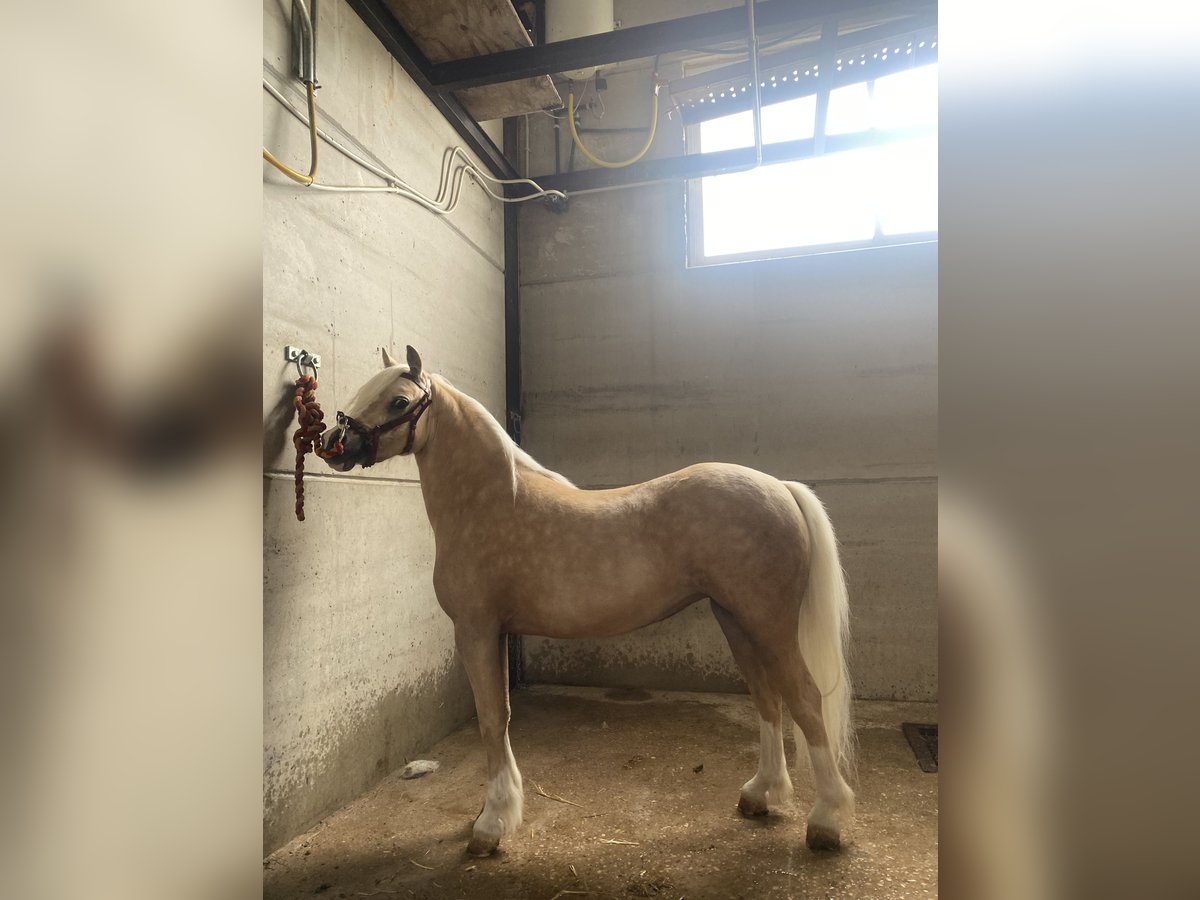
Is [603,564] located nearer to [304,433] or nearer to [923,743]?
[304,433]

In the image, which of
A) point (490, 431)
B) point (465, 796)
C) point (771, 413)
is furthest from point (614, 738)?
point (771, 413)

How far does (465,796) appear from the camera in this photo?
1.97 metres

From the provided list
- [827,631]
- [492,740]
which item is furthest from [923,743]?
[492,740]

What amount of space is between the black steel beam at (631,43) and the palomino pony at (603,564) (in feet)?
5.07

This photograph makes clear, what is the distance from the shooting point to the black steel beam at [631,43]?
2301 mm

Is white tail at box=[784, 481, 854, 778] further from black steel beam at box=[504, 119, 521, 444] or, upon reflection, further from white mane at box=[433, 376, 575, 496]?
black steel beam at box=[504, 119, 521, 444]

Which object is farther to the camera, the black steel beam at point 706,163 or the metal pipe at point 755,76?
the black steel beam at point 706,163

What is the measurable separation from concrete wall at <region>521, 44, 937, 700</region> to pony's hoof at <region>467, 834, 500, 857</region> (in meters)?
1.58

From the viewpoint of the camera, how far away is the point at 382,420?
1.66 metres

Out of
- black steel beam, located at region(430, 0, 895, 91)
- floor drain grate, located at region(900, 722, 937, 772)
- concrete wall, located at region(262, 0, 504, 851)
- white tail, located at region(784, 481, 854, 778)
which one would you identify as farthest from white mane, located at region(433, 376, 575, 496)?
floor drain grate, located at region(900, 722, 937, 772)

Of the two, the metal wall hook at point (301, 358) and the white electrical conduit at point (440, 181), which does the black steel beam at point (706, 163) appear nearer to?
the white electrical conduit at point (440, 181)

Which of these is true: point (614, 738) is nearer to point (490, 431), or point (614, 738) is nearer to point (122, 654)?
point (490, 431)

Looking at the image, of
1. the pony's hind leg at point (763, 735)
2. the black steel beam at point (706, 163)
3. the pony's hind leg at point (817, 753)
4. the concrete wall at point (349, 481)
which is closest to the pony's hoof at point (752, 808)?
the pony's hind leg at point (763, 735)

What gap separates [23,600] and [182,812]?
0.35 feet
